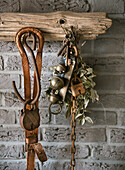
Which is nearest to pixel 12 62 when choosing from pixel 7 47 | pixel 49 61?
pixel 7 47

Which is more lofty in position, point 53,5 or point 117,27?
point 53,5

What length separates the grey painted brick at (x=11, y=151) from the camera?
2.94 ft

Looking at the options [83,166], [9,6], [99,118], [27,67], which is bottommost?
[83,166]

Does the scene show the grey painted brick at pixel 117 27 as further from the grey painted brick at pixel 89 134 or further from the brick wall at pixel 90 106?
the grey painted brick at pixel 89 134

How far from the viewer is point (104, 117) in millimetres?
886

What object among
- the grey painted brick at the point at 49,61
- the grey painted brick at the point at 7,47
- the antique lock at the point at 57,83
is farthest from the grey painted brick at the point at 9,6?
the antique lock at the point at 57,83

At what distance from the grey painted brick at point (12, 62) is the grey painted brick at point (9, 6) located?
0.22m

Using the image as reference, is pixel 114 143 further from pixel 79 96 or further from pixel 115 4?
pixel 115 4

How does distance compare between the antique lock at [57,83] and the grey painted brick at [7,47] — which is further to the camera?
the grey painted brick at [7,47]

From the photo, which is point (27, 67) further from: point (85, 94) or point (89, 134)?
point (89, 134)

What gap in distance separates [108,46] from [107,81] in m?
0.18

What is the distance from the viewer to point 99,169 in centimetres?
90

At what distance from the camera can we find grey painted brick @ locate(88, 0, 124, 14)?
32.7 inches

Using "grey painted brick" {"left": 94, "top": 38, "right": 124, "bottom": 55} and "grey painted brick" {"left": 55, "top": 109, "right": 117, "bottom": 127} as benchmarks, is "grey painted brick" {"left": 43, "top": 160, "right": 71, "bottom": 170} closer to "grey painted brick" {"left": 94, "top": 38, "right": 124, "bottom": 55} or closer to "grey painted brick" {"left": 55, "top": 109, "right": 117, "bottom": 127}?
"grey painted brick" {"left": 55, "top": 109, "right": 117, "bottom": 127}
